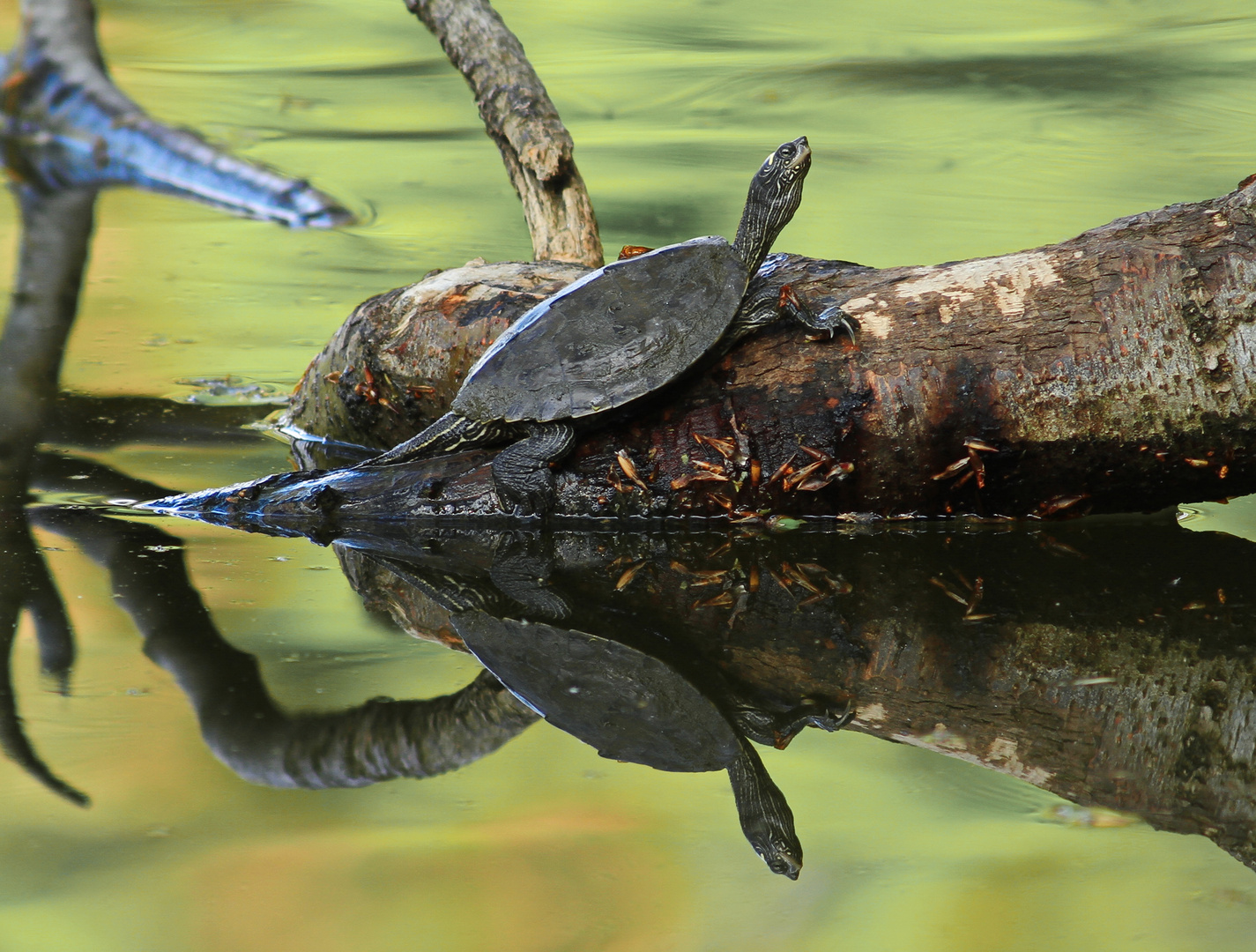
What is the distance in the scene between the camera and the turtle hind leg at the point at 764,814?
190 centimetres

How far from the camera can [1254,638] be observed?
105 inches

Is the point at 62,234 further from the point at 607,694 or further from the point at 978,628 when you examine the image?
the point at 978,628

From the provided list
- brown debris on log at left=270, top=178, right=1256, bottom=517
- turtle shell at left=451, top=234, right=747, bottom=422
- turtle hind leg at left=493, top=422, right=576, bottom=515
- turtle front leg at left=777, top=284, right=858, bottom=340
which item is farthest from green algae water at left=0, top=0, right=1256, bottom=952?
turtle front leg at left=777, top=284, right=858, bottom=340

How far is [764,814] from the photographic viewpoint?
6.61ft

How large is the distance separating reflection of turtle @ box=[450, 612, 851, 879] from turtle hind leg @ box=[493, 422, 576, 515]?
72 cm

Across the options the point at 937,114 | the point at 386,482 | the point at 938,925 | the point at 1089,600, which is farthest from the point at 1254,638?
the point at 937,114

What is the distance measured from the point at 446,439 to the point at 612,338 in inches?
25.2

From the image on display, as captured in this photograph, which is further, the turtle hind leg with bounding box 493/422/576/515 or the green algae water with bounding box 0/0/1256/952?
the turtle hind leg with bounding box 493/422/576/515

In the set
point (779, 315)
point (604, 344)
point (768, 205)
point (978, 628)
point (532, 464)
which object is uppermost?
point (768, 205)

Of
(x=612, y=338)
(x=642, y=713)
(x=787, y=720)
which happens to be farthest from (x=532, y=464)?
(x=787, y=720)

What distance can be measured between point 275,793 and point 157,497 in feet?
6.27

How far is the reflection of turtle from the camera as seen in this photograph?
80.4 inches

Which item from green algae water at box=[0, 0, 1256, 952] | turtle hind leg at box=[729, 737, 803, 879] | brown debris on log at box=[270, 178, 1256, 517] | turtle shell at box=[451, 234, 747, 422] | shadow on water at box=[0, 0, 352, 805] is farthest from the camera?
turtle shell at box=[451, 234, 747, 422]

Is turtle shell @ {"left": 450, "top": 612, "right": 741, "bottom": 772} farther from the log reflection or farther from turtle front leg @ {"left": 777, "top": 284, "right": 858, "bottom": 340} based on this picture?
turtle front leg @ {"left": 777, "top": 284, "right": 858, "bottom": 340}
